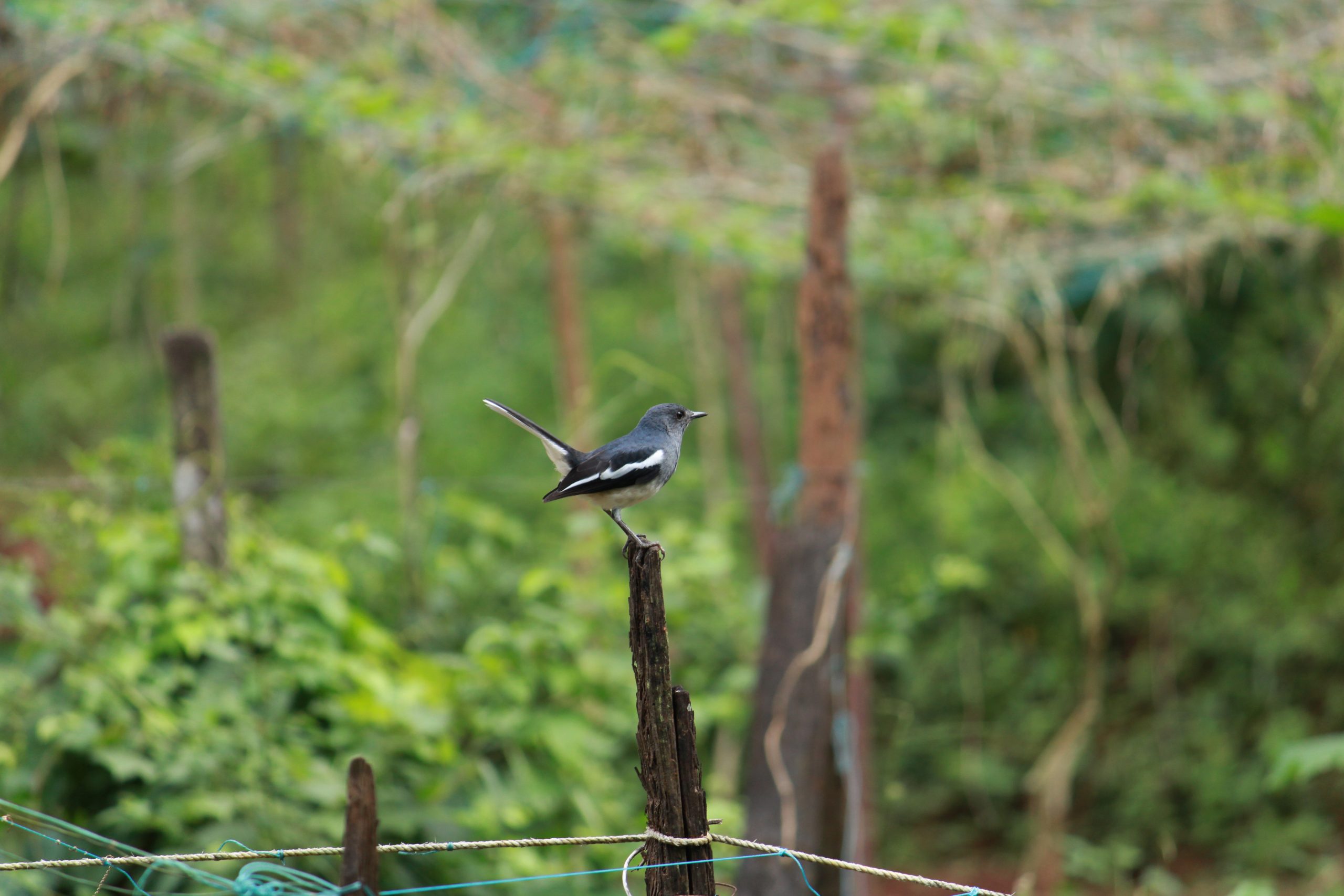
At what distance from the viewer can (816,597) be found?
4324 mm

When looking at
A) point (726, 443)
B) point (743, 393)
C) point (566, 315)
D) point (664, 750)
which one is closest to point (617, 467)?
point (664, 750)

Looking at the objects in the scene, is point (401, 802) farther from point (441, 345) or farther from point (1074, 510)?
point (441, 345)

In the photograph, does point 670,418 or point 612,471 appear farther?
point 670,418

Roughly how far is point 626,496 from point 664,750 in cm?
63

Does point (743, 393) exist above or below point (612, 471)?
above

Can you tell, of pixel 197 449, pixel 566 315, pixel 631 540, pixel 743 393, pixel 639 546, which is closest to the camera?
pixel 639 546

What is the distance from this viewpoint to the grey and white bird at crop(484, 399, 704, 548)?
252cm

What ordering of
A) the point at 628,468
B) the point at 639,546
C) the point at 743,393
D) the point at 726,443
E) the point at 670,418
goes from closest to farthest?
the point at 639,546
the point at 628,468
the point at 670,418
the point at 743,393
the point at 726,443

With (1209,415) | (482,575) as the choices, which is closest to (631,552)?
(482,575)

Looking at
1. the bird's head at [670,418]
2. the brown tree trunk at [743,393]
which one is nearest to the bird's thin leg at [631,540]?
the bird's head at [670,418]

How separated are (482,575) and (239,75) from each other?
2.53m

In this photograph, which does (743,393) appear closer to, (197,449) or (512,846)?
(197,449)

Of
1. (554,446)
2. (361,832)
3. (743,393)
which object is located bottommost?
(361,832)

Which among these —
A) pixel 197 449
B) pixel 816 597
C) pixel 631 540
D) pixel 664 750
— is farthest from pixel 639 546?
pixel 197 449
